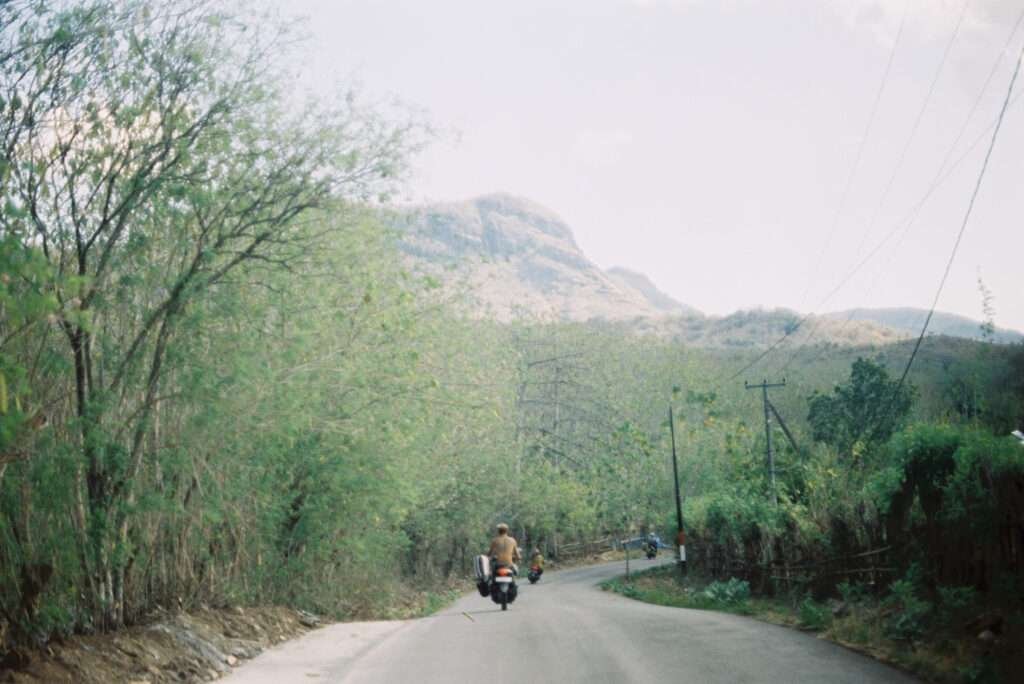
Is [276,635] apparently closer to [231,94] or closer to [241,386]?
[241,386]

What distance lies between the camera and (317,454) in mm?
15477

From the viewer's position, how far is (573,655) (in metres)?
10.8

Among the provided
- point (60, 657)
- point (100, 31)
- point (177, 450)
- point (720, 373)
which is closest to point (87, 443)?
point (177, 450)

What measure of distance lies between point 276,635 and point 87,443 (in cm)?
557

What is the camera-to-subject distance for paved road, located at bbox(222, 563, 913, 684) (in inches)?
365

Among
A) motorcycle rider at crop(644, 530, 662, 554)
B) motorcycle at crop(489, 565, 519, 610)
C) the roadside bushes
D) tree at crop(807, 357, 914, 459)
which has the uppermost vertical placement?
tree at crop(807, 357, 914, 459)

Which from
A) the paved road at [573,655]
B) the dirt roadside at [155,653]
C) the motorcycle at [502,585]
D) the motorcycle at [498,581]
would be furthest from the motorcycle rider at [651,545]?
the dirt roadside at [155,653]

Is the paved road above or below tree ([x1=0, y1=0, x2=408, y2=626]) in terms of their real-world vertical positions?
below

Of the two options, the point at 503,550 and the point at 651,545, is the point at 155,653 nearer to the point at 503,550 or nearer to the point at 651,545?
the point at 503,550

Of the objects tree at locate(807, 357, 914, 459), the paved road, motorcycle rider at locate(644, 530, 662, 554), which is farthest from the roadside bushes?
motorcycle rider at locate(644, 530, 662, 554)

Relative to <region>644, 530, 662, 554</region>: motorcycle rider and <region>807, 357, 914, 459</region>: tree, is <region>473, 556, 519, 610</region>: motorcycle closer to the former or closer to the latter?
<region>807, 357, 914, 459</region>: tree

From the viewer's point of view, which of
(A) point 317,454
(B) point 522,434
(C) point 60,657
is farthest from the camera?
(B) point 522,434

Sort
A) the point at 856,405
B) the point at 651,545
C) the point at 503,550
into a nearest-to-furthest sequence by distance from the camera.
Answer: the point at 503,550
the point at 856,405
the point at 651,545

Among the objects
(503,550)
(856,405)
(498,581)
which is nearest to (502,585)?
(498,581)
